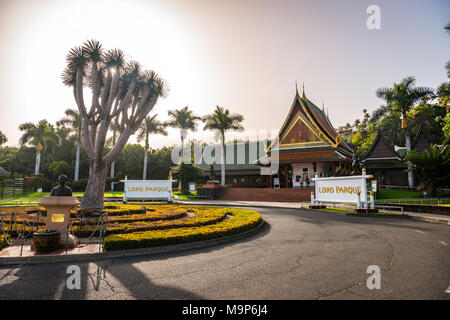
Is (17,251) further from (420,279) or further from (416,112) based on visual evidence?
(416,112)

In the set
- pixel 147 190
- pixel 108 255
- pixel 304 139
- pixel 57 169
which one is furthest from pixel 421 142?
pixel 57 169

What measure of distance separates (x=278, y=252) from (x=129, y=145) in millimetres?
54239

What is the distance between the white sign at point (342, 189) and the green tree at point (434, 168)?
369 inches

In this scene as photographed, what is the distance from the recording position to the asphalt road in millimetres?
4082

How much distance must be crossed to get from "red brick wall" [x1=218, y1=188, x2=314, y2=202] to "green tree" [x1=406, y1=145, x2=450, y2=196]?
382 inches

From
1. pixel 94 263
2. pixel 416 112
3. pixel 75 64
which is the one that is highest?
pixel 416 112

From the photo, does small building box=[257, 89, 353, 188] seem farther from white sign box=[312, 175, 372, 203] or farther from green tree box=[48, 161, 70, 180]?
green tree box=[48, 161, 70, 180]

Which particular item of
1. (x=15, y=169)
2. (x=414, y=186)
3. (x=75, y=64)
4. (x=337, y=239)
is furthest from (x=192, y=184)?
(x=15, y=169)

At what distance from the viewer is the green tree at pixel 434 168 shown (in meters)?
19.7

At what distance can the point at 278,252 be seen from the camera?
22.3 feet
